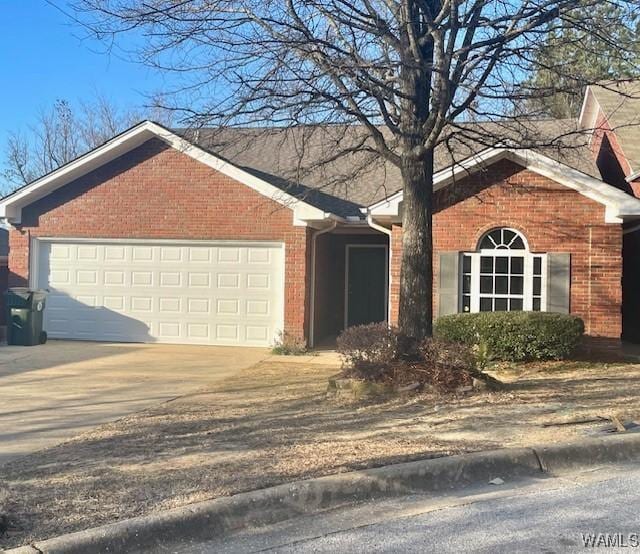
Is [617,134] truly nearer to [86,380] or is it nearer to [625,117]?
[625,117]

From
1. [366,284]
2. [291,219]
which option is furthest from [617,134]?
[291,219]

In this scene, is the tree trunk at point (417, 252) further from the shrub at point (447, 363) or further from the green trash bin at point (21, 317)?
the green trash bin at point (21, 317)

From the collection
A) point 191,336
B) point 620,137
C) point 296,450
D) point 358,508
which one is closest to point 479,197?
point 620,137

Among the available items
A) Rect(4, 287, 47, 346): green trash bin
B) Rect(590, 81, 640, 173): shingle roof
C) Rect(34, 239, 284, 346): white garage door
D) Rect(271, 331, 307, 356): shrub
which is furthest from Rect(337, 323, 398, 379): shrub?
Rect(4, 287, 47, 346): green trash bin

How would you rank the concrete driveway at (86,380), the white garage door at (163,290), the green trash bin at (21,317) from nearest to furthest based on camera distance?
the concrete driveway at (86,380) → the green trash bin at (21,317) → the white garage door at (163,290)

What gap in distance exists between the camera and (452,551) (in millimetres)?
4219

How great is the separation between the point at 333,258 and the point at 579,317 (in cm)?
671

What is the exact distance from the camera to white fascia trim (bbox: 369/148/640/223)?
483 inches

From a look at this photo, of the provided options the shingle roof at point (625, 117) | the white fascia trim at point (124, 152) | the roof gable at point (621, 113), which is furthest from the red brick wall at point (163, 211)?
the shingle roof at point (625, 117)

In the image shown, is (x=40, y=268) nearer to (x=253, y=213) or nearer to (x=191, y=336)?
(x=191, y=336)

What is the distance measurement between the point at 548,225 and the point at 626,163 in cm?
330

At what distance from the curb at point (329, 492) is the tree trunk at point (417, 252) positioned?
3.09 meters

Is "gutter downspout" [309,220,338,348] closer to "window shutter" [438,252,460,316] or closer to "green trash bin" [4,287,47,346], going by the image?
"window shutter" [438,252,460,316]

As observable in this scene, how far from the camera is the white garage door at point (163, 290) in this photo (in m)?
14.6
